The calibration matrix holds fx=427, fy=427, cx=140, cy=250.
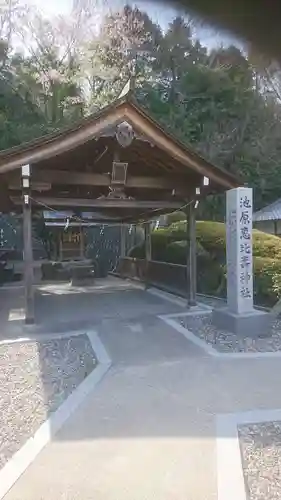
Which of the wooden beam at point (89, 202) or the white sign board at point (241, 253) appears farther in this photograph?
the wooden beam at point (89, 202)

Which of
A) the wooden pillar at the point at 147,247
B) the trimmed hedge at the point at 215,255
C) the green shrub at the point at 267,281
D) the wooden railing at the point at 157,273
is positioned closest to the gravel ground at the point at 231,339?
the green shrub at the point at 267,281

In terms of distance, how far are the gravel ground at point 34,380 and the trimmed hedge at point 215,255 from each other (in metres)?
4.43

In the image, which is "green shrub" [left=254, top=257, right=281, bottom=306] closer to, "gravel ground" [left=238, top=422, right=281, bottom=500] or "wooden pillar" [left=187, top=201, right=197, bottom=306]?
"wooden pillar" [left=187, top=201, right=197, bottom=306]

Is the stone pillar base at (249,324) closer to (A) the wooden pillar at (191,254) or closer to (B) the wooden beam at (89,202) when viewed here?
(A) the wooden pillar at (191,254)

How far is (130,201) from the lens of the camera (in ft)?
31.3

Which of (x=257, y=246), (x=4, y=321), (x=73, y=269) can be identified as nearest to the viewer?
(x=4, y=321)

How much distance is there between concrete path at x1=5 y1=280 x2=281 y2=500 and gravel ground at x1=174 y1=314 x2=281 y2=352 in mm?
A: 499

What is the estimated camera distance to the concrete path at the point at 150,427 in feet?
9.63

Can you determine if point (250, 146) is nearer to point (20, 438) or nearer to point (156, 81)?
point (156, 81)

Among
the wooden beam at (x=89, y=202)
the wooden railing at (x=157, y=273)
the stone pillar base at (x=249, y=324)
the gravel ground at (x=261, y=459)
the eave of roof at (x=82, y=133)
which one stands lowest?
the gravel ground at (x=261, y=459)

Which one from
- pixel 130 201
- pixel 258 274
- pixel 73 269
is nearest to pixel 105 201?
pixel 130 201

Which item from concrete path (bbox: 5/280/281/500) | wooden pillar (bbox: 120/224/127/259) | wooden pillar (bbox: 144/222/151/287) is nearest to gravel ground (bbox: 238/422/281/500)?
concrete path (bbox: 5/280/281/500)

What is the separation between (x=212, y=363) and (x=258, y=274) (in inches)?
180

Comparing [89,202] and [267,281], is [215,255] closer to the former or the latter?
[267,281]
